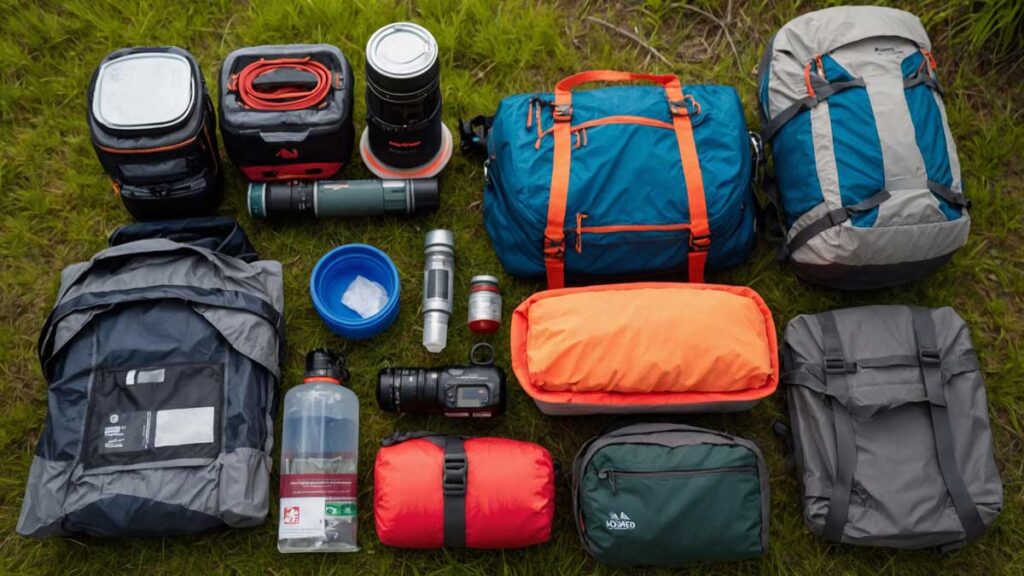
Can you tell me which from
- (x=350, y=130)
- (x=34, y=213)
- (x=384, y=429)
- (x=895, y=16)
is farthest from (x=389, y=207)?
(x=895, y=16)

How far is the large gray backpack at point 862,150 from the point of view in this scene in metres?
3.01

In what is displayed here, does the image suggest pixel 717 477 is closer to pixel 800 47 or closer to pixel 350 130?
pixel 800 47

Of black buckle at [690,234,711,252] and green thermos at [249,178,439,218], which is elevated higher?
green thermos at [249,178,439,218]

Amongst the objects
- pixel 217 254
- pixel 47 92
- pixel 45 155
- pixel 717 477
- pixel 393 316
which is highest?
pixel 47 92

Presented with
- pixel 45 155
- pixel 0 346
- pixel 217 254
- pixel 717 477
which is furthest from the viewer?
pixel 45 155

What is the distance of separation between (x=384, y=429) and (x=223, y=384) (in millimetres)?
640

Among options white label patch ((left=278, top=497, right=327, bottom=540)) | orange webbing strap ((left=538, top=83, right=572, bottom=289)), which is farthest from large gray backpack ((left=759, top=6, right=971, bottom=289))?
white label patch ((left=278, top=497, right=327, bottom=540))

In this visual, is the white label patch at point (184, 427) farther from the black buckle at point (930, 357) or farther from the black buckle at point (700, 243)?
the black buckle at point (930, 357)

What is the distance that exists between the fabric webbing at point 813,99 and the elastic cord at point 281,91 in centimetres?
175

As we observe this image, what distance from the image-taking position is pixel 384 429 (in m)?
3.25

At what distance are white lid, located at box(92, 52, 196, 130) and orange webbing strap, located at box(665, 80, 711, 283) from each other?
1.83m

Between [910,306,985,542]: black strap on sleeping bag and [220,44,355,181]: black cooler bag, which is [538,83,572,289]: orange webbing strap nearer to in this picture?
[220,44,355,181]: black cooler bag

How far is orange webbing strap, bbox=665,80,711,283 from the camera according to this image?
10.1ft

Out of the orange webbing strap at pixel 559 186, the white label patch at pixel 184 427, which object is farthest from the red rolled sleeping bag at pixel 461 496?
the orange webbing strap at pixel 559 186
